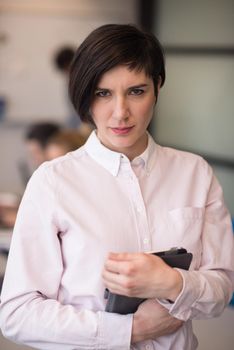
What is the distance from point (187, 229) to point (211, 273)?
11cm

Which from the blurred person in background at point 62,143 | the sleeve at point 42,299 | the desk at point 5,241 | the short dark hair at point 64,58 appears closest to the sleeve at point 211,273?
the sleeve at point 42,299

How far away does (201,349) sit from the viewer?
1.58 m

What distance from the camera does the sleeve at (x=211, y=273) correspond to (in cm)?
113

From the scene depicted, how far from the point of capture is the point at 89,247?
114 cm

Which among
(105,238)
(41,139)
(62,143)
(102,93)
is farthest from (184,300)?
(41,139)

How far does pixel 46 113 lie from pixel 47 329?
3.89m

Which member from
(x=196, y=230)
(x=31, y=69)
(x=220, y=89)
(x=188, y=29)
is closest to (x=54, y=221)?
(x=196, y=230)

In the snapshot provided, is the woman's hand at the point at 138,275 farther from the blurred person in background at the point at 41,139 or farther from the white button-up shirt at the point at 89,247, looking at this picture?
the blurred person in background at the point at 41,139

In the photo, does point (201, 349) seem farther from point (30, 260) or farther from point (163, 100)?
point (163, 100)

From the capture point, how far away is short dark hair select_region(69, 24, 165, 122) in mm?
1107

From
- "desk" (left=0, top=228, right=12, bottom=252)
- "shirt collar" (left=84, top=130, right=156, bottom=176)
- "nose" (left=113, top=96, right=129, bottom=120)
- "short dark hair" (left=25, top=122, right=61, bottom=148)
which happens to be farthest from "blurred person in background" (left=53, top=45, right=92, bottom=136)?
"nose" (left=113, top=96, right=129, bottom=120)

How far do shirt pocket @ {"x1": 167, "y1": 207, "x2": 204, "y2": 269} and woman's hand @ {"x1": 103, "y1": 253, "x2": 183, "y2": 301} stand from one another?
0.43 feet

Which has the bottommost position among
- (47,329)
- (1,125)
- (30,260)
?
(1,125)

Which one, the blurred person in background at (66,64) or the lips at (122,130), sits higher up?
the lips at (122,130)
